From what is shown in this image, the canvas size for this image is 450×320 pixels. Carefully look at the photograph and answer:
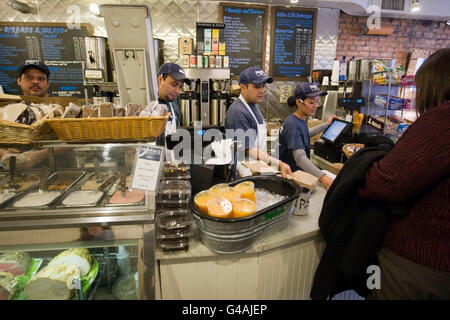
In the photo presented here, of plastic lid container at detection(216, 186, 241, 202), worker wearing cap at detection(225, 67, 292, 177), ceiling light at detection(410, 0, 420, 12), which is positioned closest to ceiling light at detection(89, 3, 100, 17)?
worker wearing cap at detection(225, 67, 292, 177)

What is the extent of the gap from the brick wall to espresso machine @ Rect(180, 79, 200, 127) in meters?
2.99

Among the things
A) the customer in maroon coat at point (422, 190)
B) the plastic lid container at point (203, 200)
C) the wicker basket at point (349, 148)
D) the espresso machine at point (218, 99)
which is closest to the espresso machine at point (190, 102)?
the espresso machine at point (218, 99)

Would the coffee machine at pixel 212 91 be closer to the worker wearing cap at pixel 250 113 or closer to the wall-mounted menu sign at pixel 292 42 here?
the wall-mounted menu sign at pixel 292 42

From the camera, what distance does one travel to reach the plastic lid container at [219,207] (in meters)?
1.25

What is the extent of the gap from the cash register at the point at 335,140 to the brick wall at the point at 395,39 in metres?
2.42

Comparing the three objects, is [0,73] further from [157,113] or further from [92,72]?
[157,113]

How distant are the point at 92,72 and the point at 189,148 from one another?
8.55 ft

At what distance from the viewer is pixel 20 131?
1.21 m

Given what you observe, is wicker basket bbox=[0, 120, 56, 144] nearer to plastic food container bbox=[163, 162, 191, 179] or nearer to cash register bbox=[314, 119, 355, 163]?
plastic food container bbox=[163, 162, 191, 179]

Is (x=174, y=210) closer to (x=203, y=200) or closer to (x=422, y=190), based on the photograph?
(x=203, y=200)

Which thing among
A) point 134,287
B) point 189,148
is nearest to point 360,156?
point 189,148

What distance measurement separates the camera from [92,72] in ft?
12.1

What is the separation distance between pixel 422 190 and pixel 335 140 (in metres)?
2.46

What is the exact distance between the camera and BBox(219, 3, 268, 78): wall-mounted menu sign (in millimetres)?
4629
